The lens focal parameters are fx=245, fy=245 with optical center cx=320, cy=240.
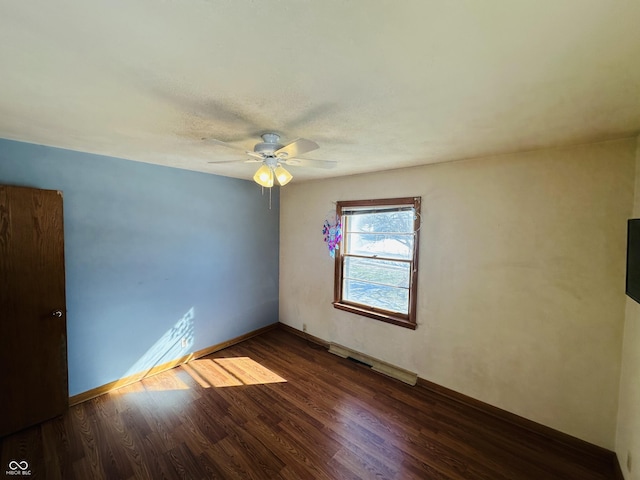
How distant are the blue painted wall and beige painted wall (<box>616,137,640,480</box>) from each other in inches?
149

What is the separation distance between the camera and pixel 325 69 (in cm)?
105

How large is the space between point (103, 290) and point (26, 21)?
7.84 ft

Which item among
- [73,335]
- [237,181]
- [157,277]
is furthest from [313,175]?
[73,335]

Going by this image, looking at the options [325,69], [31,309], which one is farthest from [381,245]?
[31,309]

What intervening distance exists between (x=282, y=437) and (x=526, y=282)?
2.44 m

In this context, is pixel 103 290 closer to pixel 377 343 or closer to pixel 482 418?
pixel 377 343

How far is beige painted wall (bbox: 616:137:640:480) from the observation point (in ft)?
4.95

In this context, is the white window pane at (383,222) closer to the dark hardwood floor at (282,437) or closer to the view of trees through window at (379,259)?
the view of trees through window at (379,259)

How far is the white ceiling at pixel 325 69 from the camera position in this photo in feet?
2.56

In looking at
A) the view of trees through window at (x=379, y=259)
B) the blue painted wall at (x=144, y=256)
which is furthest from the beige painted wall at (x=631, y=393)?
the blue painted wall at (x=144, y=256)

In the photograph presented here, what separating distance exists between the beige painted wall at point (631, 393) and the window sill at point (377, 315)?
4.86 feet

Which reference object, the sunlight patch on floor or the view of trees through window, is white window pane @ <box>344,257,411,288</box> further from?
the sunlight patch on floor

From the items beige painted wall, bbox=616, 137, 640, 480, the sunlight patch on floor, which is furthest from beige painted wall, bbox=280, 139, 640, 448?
the sunlight patch on floor

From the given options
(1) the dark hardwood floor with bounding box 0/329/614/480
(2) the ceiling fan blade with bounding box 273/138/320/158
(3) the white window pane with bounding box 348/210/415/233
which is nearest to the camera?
(2) the ceiling fan blade with bounding box 273/138/320/158
